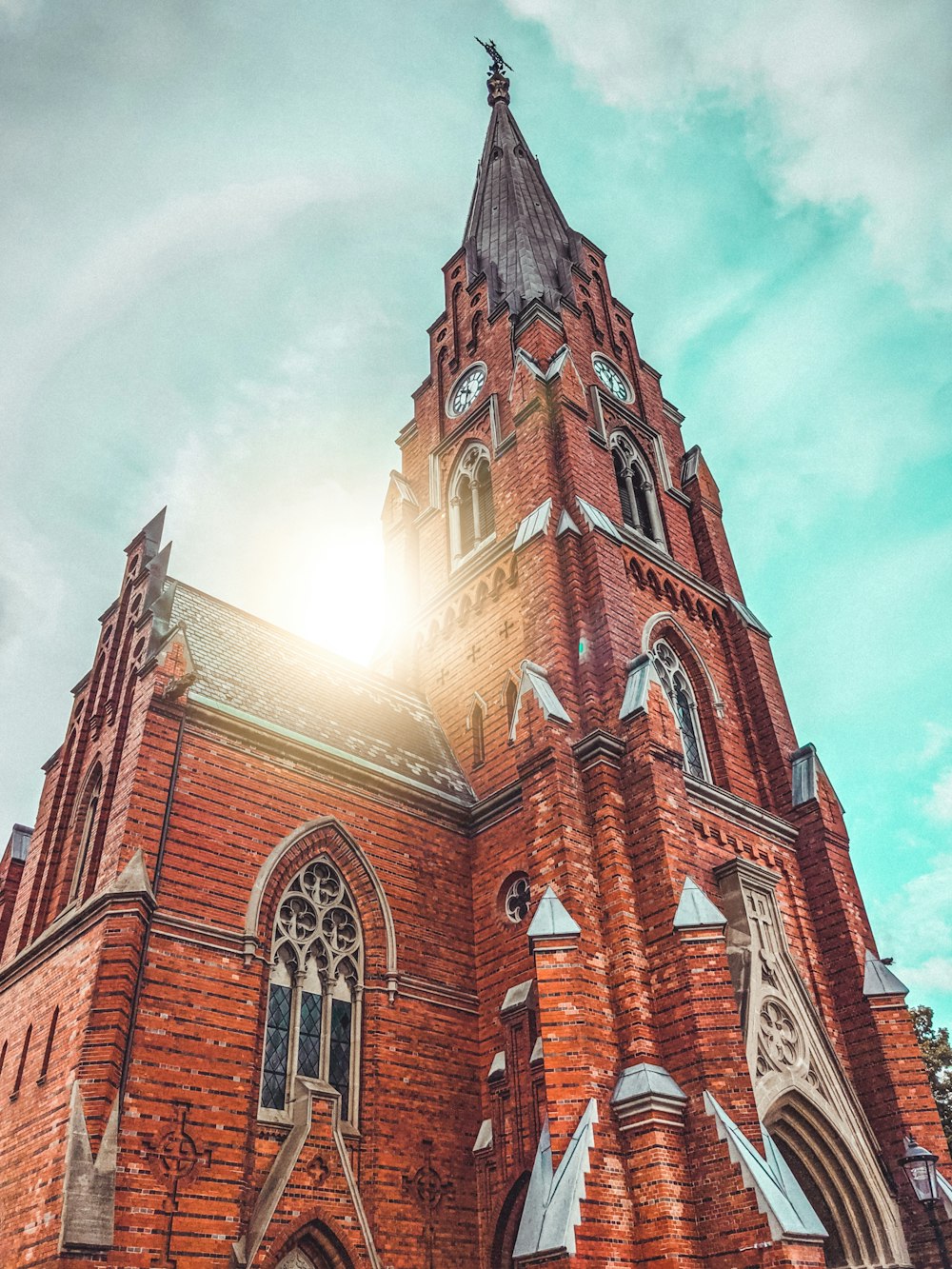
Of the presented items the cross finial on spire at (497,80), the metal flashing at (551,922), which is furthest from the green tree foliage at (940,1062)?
the cross finial on spire at (497,80)

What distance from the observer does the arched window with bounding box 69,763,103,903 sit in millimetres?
14977

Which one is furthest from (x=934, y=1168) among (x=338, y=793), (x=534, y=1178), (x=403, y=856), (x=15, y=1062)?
(x=15, y=1062)

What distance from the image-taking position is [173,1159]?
36.6ft

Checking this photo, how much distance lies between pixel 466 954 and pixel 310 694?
215 inches

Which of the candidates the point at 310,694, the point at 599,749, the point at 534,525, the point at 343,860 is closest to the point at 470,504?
the point at 534,525

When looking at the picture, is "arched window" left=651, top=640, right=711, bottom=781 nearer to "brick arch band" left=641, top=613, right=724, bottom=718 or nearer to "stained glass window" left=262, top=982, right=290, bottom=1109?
"brick arch band" left=641, top=613, right=724, bottom=718

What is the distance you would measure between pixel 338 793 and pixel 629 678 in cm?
528

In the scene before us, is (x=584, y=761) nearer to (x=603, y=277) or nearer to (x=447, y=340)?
(x=447, y=340)

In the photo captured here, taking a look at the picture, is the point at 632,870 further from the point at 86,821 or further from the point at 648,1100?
the point at 86,821

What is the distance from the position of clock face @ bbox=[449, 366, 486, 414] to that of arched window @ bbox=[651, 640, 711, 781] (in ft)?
31.5

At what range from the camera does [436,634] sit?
21766mm

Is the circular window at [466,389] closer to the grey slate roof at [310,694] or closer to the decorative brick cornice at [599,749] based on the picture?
the grey slate roof at [310,694]

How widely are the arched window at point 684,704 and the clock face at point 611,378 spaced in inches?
342

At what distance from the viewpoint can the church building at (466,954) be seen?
449 inches
